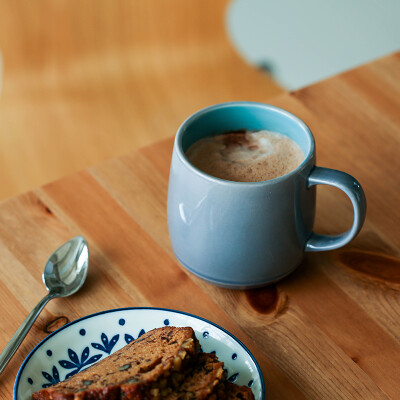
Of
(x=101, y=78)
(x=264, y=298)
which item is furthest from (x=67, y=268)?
(x=101, y=78)

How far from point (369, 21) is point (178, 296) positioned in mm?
1327

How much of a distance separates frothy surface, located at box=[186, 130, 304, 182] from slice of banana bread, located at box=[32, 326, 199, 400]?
178 millimetres

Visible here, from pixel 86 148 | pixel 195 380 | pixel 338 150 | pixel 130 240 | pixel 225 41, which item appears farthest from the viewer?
pixel 225 41

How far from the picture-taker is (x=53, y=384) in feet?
1.93

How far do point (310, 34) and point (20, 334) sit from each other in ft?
4.61

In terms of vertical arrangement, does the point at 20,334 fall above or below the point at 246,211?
below

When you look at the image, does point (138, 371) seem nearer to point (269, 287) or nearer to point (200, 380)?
point (200, 380)

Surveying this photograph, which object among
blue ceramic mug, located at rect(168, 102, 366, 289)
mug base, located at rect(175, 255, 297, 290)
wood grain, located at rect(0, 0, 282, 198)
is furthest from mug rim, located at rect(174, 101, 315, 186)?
wood grain, located at rect(0, 0, 282, 198)

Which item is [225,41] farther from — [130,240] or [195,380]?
[195,380]

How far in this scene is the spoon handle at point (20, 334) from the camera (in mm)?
609

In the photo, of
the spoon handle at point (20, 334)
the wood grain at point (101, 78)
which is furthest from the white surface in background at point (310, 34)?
the spoon handle at point (20, 334)

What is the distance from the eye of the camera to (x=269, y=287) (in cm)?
71

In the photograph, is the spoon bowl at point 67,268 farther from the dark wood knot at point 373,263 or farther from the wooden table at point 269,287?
the dark wood knot at point 373,263

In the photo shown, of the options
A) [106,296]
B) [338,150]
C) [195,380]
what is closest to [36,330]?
[106,296]
